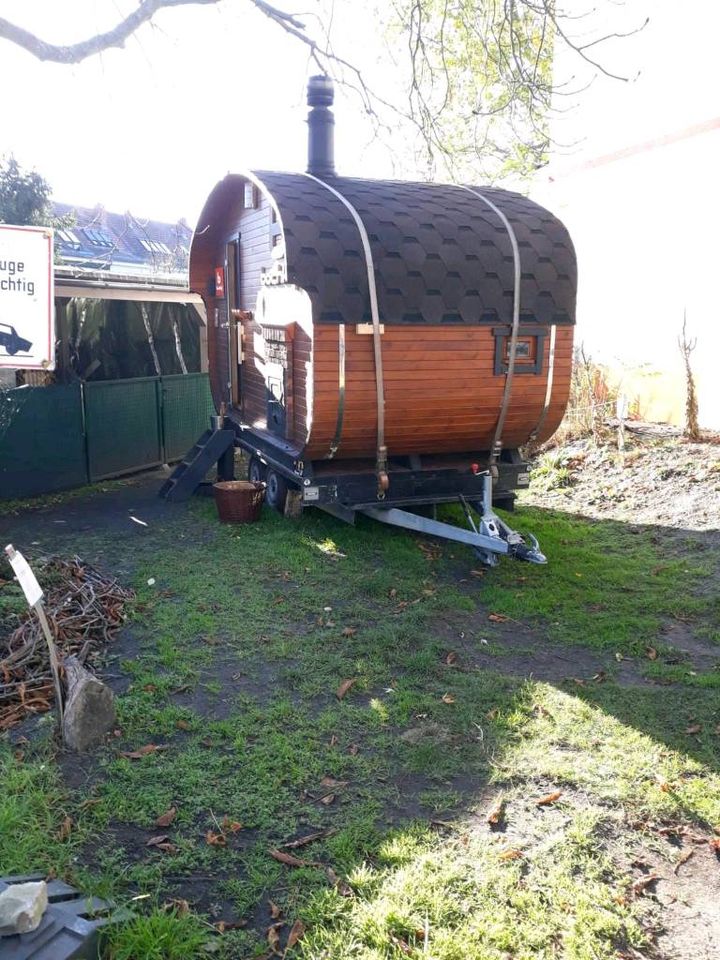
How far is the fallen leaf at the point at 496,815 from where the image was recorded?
13.3ft

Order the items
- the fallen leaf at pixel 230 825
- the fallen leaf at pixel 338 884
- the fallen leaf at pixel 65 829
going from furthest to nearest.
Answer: the fallen leaf at pixel 230 825 → the fallen leaf at pixel 65 829 → the fallen leaf at pixel 338 884

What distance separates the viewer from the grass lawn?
338 cm

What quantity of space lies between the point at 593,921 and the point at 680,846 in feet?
2.52

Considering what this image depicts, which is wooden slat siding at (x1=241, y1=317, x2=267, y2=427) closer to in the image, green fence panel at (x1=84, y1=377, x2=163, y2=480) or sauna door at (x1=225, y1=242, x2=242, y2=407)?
sauna door at (x1=225, y1=242, x2=242, y2=407)

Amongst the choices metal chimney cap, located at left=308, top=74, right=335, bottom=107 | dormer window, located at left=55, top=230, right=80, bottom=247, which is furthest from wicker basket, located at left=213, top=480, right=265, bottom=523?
dormer window, located at left=55, top=230, right=80, bottom=247

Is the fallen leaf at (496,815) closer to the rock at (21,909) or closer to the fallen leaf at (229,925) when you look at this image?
the fallen leaf at (229,925)

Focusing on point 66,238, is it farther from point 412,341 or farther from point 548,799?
point 548,799

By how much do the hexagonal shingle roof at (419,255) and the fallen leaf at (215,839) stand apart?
15.9 ft

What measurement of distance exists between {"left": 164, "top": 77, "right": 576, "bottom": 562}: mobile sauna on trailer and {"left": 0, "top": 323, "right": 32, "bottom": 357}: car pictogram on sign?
288cm

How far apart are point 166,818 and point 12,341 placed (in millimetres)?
3074

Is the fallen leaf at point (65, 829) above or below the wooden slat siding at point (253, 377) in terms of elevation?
below

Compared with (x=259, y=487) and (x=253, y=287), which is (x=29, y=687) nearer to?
(x=259, y=487)

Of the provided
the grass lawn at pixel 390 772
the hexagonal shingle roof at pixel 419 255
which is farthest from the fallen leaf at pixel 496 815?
the hexagonal shingle roof at pixel 419 255

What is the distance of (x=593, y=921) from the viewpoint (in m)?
3.35
